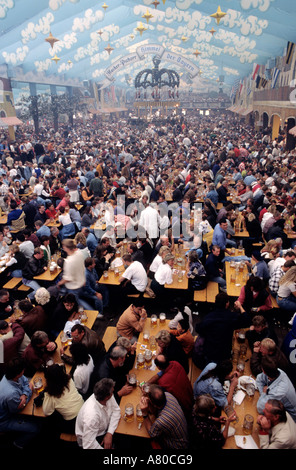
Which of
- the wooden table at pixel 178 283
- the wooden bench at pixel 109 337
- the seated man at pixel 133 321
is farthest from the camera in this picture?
the wooden table at pixel 178 283

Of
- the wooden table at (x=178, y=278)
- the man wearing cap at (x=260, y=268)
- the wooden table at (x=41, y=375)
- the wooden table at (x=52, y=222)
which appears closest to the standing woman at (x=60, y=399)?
the wooden table at (x=41, y=375)

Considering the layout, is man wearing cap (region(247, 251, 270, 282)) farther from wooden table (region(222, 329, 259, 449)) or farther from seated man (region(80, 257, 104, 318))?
seated man (region(80, 257, 104, 318))

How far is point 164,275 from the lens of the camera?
4.80 m

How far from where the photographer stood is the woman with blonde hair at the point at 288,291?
4.34 meters

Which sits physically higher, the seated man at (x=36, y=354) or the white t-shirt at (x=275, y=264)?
the white t-shirt at (x=275, y=264)

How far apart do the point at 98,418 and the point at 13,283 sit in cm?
350

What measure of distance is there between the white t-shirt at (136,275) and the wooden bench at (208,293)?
0.87 meters

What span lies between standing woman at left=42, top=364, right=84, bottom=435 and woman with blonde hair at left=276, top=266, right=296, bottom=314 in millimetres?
3045

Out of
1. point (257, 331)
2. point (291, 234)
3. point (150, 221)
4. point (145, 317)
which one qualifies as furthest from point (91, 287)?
point (291, 234)

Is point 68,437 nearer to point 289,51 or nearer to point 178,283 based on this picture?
point 178,283

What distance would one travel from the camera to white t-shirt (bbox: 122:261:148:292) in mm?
4872

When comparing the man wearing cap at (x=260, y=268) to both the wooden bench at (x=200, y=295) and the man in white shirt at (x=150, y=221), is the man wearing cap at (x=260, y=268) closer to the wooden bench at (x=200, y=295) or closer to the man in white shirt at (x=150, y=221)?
the wooden bench at (x=200, y=295)

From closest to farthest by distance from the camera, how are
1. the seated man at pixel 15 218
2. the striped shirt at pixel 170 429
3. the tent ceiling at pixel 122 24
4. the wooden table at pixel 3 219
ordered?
the striped shirt at pixel 170 429 < the seated man at pixel 15 218 < the wooden table at pixel 3 219 < the tent ceiling at pixel 122 24

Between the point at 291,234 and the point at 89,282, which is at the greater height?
the point at 291,234
